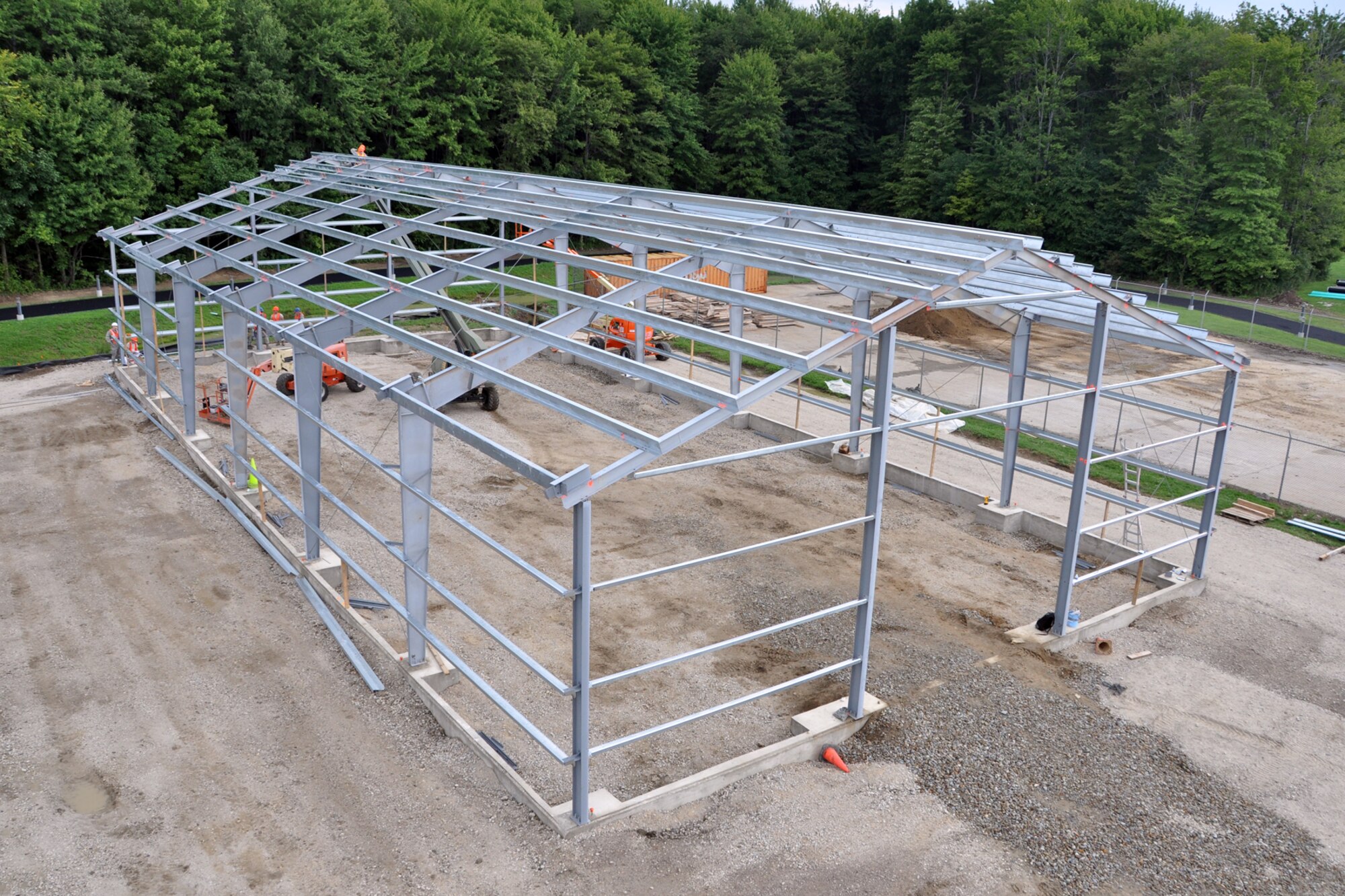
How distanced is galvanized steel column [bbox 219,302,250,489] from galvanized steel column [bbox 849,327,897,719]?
1068 cm

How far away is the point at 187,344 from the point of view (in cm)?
1923

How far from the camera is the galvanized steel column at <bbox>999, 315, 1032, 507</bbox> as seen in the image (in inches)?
675

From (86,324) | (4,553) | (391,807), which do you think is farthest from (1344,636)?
(86,324)

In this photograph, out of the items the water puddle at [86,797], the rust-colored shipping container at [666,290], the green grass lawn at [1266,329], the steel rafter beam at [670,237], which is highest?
the steel rafter beam at [670,237]

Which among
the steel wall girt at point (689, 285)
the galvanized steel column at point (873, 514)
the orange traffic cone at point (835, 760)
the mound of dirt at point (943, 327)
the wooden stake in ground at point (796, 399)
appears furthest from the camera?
the mound of dirt at point (943, 327)

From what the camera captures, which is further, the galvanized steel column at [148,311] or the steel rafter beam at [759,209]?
the galvanized steel column at [148,311]

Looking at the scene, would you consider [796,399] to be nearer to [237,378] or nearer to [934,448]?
[934,448]

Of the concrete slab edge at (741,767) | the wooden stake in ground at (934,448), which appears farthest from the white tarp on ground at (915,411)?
the concrete slab edge at (741,767)

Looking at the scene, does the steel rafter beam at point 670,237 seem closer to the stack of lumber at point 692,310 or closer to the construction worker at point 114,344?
the construction worker at point 114,344

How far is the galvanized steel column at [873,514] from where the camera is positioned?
35.0 ft

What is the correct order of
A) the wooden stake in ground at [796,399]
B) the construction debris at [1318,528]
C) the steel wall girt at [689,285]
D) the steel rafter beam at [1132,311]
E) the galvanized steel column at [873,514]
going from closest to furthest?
the steel wall girt at [689,285] → the galvanized steel column at [873,514] → the steel rafter beam at [1132,311] → the construction debris at [1318,528] → the wooden stake in ground at [796,399]

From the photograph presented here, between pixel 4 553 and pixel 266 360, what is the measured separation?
1161 cm

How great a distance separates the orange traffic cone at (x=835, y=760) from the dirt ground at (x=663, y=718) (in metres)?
0.14

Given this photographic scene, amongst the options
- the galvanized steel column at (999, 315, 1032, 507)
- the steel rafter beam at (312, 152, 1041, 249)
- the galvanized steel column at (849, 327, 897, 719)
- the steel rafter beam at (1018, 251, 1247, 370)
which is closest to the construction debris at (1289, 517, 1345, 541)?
the steel rafter beam at (1018, 251, 1247, 370)
